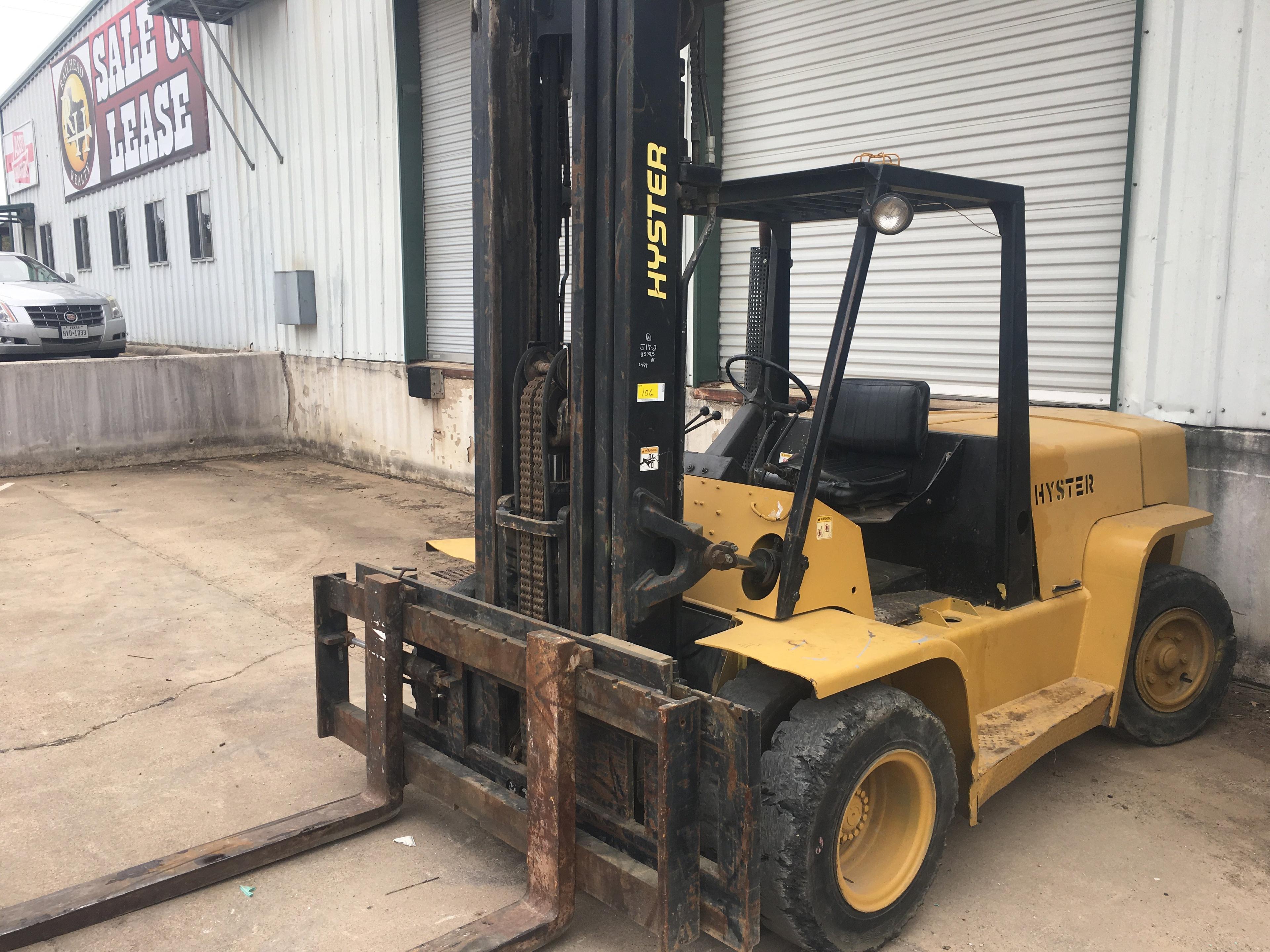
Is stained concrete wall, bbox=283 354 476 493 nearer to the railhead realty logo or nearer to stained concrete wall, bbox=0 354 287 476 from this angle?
stained concrete wall, bbox=0 354 287 476

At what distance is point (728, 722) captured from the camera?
2.62 meters

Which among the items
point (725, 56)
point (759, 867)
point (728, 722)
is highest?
point (725, 56)

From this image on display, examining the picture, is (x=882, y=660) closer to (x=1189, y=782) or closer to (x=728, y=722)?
(x=728, y=722)

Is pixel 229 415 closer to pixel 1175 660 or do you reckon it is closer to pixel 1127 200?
pixel 1127 200

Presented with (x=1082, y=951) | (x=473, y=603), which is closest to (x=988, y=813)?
(x=1082, y=951)

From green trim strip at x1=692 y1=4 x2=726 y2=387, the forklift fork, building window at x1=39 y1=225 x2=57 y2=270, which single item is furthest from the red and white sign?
the forklift fork

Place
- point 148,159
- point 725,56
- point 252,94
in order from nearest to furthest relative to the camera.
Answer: point 725,56
point 252,94
point 148,159

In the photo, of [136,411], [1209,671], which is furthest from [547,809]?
[136,411]

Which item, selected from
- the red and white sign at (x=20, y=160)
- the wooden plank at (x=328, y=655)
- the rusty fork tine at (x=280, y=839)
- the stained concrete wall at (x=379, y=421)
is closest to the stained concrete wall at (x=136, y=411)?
the stained concrete wall at (x=379, y=421)

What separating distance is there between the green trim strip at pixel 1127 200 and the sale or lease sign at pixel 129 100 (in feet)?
46.3

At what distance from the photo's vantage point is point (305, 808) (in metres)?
3.97

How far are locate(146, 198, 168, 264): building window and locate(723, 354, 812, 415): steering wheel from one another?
17736 mm

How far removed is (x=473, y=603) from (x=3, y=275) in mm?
15252

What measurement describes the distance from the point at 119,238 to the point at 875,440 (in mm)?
21744
